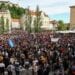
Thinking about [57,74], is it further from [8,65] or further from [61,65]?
[8,65]

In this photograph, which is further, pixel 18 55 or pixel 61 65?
pixel 18 55

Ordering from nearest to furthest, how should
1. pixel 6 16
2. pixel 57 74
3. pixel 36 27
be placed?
1. pixel 57 74
2. pixel 36 27
3. pixel 6 16

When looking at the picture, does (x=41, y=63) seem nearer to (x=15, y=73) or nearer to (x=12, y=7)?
(x=15, y=73)

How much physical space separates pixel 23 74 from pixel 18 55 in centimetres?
353

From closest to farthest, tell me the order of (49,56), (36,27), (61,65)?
(61,65), (49,56), (36,27)

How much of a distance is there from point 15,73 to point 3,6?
144 metres

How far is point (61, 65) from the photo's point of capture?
1834cm

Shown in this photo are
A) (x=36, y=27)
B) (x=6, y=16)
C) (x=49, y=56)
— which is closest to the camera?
(x=49, y=56)

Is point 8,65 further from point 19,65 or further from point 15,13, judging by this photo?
point 15,13

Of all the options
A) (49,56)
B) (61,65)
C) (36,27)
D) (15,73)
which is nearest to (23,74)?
A: (15,73)

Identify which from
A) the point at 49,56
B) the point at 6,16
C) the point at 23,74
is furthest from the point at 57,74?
the point at 6,16

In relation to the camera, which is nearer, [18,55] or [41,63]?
[41,63]

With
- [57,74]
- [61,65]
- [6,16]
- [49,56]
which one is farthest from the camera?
[6,16]

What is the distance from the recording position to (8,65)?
19.4 m
